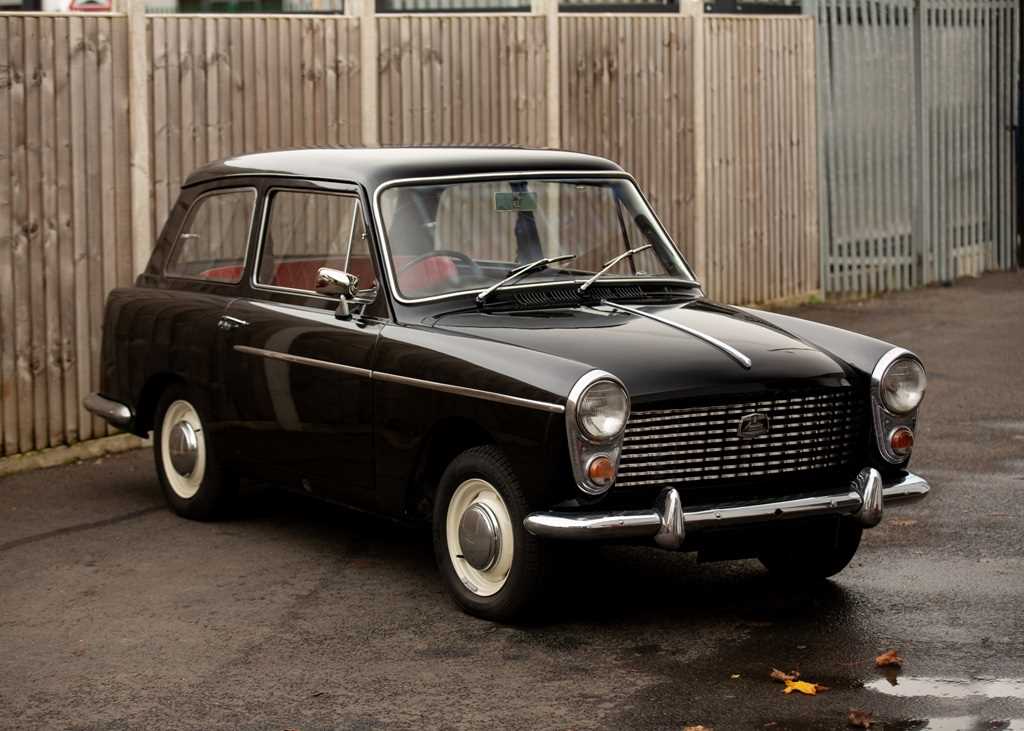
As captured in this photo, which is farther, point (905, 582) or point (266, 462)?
point (266, 462)

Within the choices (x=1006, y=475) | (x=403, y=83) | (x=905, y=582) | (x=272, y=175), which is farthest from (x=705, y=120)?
(x=905, y=582)

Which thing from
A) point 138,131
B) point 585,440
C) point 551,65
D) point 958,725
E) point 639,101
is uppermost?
point 551,65

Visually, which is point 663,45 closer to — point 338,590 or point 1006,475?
point 1006,475

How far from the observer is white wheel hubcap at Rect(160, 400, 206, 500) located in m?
8.44

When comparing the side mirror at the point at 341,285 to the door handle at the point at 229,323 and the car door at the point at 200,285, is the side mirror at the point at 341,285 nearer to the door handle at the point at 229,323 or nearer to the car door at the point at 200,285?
the door handle at the point at 229,323

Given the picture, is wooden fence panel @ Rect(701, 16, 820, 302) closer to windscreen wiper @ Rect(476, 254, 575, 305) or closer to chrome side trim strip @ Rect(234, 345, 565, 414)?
windscreen wiper @ Rect(476, 254, 575, 305)

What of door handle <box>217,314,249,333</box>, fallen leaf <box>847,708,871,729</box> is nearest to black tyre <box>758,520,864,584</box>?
fallen leaf <box>847,708,871,729</box>

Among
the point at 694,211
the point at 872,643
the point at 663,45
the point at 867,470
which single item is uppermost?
the point at 663,45

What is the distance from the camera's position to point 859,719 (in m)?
5.41

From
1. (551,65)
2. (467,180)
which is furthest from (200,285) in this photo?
(551,65)

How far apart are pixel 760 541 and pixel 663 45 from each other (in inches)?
318

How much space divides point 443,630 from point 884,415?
5.85ft

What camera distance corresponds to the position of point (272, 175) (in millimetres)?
8172

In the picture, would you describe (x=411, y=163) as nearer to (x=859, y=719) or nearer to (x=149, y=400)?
(x=149, y=400)
